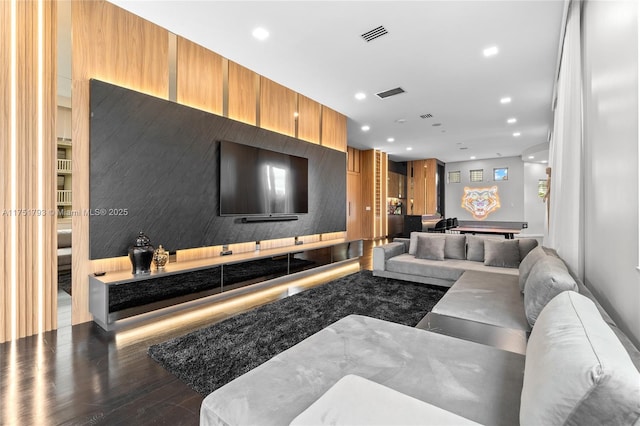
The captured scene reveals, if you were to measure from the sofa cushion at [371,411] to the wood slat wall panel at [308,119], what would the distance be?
502 cm

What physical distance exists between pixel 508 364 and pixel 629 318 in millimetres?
648

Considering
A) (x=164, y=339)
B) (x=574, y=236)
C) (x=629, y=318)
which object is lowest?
(x=164, y=339)

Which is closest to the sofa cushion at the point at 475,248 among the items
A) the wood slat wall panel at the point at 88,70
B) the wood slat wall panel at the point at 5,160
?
the wood slat wall panel at the point at 88,70

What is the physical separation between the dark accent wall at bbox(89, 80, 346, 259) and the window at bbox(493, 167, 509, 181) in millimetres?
11054

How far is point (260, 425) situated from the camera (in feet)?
3.16

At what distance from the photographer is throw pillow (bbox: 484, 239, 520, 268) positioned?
3.86m

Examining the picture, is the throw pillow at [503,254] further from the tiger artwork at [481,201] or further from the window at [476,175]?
the window at [476,175]

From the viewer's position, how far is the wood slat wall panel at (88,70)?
2.89 metres

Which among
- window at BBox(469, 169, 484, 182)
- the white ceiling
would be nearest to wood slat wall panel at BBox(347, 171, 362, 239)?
the white ceiling

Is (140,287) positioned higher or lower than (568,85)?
lower

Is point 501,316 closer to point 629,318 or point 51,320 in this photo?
point 629,318

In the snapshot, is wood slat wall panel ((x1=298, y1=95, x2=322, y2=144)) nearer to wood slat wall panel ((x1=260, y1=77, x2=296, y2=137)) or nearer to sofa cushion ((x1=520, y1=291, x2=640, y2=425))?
wood slat wall panel ((x1=260, y1=77, x2=296, y2=137))

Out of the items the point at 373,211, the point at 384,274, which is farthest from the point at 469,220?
the point at 384,274

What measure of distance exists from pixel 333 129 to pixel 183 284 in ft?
14.5
